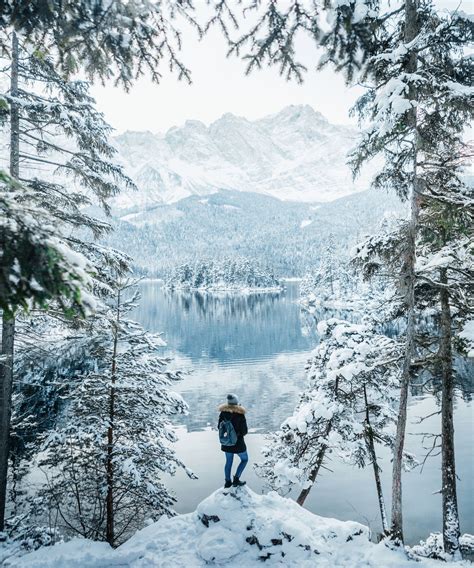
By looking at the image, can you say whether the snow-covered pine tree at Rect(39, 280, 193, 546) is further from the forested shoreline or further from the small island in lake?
the small island in lake

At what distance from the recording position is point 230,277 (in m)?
167

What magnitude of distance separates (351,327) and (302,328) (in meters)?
62.2

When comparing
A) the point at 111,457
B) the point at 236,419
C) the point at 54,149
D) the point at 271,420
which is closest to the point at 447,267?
the point at 236,419

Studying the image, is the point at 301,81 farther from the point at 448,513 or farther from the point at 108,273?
the point at 448,513

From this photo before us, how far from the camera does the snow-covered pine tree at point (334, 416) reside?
11.8m

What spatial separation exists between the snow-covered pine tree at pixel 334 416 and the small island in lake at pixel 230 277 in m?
151

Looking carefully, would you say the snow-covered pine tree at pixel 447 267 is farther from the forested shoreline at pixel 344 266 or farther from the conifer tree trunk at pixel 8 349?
the conifer tree trunk at pixel 8 349

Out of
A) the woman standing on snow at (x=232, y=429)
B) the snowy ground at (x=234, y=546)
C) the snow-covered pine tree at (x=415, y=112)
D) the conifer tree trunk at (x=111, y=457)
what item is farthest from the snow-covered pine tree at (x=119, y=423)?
the snow-covered pine tree at (x=415, y=112)

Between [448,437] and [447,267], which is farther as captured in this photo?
[448,437]

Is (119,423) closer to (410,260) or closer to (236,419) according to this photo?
(236,419)

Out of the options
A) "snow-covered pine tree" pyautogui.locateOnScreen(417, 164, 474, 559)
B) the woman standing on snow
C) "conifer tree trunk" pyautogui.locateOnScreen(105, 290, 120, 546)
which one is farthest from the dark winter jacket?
"snow-covered pine tree" pyautogui.locateOnScreen(417, 164, 474, 559)

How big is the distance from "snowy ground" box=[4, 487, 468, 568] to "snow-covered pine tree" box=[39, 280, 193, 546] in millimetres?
1640

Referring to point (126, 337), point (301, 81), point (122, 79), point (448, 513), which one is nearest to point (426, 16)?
point (301, 81)

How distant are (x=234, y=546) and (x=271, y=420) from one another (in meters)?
24.6
